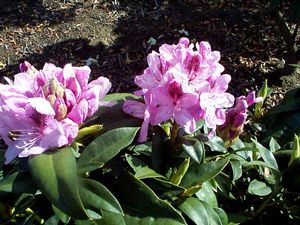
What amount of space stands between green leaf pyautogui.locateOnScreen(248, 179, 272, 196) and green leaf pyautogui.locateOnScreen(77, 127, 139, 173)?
0.57m

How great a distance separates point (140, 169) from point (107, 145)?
0.19 meters

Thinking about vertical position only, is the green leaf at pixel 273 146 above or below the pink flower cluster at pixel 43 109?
below

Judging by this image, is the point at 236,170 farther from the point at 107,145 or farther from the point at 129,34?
the point at 129,34

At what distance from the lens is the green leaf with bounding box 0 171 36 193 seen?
1.41 m

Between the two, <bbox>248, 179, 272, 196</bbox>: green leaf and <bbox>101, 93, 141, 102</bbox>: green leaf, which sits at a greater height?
<bbox>101, 93, 141, 102</bbox>: green leaf

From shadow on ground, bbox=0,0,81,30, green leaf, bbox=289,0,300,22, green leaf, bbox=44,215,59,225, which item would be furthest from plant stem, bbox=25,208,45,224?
shadow on ground, bbox=0,0,81,30

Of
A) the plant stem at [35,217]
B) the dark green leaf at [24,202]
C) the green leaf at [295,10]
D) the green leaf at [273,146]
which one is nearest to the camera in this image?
the dark green leaf at [24,202]

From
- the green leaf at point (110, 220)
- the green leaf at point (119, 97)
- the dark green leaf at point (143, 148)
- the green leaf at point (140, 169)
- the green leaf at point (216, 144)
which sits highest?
the green leaf at point (119, 97)

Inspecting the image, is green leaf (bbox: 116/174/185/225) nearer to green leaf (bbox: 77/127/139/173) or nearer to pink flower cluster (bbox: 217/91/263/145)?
green leaf (bbox: 77/127/139/173)

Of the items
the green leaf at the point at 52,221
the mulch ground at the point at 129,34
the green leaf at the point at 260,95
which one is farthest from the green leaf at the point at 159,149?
the mulch ground at the point at 129,34

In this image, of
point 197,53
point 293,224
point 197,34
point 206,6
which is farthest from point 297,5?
point 197,53

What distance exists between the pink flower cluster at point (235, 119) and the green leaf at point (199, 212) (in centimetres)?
25

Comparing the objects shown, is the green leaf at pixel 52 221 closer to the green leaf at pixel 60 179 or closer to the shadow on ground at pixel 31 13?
the green leaf at pixel 60 179

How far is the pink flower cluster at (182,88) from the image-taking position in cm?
142
